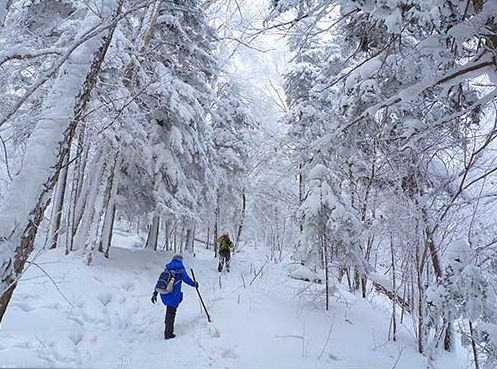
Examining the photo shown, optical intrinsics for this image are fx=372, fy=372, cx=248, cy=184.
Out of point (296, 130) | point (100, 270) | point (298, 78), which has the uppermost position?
point (298, 78)

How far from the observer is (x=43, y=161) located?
131 inches

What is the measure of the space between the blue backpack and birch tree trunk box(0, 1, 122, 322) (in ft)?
14.1

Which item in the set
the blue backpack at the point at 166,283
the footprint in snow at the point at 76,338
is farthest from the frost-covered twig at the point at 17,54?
the blue backpack at the point at 166,283

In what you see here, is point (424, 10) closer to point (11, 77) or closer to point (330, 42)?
point (11, 77)

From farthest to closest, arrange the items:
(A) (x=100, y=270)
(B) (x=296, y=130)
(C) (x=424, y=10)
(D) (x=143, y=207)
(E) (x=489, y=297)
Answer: (B) (x=296, y=130), (D) (x=143, y=207), (A) (x=100, y=270), (E) (x=489, y=297), (C) (x=424, y=10)

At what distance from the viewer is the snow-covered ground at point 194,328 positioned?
5.90 meters

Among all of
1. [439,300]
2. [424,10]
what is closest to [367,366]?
[439,300]

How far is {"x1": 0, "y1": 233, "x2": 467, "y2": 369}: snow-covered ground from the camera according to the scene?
590cm

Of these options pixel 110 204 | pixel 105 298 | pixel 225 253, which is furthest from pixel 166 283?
pixel 225 253

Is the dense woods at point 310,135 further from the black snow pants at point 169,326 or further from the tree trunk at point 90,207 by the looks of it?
the black snow pants at point 169,326

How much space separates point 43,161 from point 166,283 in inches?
183

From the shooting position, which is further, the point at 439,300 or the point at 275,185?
the point at 275,185

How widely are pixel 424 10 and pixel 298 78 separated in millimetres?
14922

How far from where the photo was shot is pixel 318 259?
361 inches
